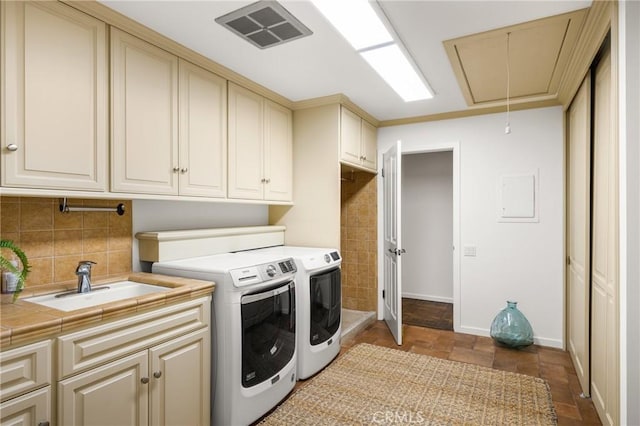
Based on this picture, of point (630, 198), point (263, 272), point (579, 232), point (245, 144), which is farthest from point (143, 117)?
point (579, 232)

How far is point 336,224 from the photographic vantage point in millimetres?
3322

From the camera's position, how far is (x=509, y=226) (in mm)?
3562

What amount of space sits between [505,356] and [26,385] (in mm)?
3378

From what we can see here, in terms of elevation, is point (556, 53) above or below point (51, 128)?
above

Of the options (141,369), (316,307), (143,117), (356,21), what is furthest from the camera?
(316,307)

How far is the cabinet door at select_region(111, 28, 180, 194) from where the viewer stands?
1936mm

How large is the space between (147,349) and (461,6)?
234 cm

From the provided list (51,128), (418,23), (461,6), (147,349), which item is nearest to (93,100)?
(51,128)

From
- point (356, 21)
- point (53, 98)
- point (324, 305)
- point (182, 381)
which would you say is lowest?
point (182, 381)

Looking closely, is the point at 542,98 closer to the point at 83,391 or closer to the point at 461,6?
the point at 461,6

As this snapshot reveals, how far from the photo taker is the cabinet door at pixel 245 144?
2754 mm

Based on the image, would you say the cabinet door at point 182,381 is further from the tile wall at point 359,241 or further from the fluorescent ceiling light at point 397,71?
the tile wall at point 359,241

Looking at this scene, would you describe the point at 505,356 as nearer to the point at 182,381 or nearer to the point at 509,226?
the point at 509,226

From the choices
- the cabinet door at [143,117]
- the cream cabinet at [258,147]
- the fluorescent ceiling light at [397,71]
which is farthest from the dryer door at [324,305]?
the fluorescent ceiling light at [397,71]
